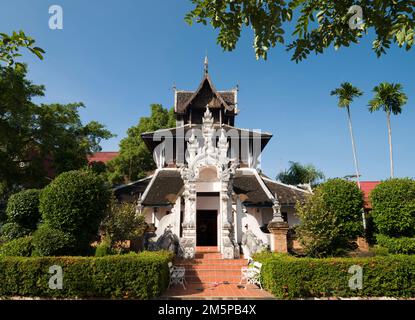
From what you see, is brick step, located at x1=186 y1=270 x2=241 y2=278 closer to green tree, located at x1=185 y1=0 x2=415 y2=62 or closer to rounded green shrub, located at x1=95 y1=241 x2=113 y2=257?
rounded green shrub, located at x1=95 y1=241 x2=113 y2=257

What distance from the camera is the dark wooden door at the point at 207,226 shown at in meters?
17.5

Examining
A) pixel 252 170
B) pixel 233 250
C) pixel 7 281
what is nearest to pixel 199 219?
pixel 233 250

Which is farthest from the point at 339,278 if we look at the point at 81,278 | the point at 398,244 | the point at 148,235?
the point at 148,235

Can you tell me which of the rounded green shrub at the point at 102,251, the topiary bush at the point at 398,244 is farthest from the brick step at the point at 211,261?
the topiary bush at the point at 398,244

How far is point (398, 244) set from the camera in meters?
13.1

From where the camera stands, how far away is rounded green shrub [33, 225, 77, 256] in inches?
387

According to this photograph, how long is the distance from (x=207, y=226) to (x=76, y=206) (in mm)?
9119

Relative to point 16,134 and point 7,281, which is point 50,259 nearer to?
point 7,281

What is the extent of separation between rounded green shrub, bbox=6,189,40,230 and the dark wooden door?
351 inches

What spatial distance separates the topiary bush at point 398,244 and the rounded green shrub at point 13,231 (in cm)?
1668

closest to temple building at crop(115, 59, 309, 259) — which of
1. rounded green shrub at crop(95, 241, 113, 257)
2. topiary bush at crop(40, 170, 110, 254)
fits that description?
rounded green shrub at crop(95, 241, 113, 257)

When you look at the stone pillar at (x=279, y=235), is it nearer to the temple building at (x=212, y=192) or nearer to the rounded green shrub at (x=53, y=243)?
the temple building at (x=212, y=192)

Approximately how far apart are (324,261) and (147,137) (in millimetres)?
16473

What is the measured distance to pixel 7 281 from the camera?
9.09 metres
